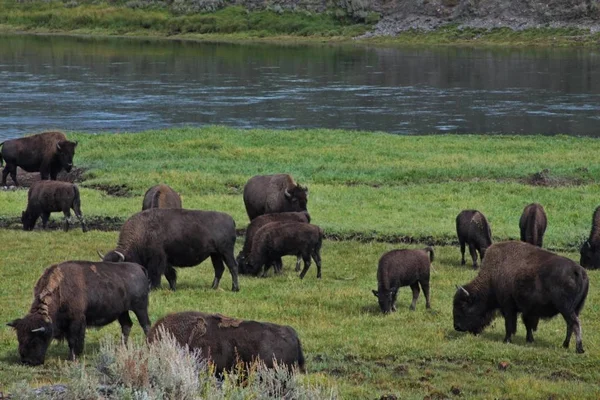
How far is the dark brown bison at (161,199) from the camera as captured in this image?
60.5 ft

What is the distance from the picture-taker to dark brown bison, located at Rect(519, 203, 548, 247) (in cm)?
1806

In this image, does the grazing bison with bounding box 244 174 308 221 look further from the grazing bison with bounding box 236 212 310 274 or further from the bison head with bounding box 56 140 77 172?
the bison head with bounding box 56 140 77 172

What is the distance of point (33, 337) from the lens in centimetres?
1124

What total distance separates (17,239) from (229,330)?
11.1 m

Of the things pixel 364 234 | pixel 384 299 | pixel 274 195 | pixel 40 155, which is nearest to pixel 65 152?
pixel 40 155

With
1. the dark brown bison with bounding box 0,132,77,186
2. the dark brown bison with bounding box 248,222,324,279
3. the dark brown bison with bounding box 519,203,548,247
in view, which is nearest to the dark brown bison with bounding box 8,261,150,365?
the dark brown bison with bounding box 248,222,324,279

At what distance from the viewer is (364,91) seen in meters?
53.0

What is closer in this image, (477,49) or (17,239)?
(17,239)

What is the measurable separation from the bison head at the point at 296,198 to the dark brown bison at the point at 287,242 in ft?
9.28

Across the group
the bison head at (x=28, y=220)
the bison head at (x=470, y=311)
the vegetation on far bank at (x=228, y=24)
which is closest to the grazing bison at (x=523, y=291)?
the bison head at (x=470, y=311)

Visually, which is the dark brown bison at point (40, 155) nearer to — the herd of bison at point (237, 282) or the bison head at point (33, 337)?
the herd of bison at point (237, 282)

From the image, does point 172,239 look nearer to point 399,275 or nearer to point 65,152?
point 399,275

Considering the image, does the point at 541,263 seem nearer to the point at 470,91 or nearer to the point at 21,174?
the point at 21,174

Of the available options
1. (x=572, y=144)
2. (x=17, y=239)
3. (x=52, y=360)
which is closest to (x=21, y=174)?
(x=17, y=239)
